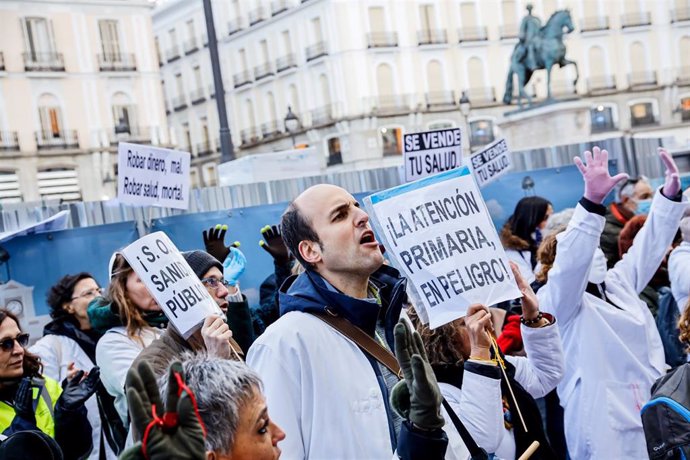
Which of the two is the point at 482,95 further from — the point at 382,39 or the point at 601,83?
the point at 601,83

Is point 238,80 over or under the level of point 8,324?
over

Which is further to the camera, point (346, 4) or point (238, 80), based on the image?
point (238, 80)

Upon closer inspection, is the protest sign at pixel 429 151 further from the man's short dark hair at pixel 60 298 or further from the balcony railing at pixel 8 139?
the balcony railing at pixel 8 139

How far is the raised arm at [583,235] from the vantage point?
4.13 metres

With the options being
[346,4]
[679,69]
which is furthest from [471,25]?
[679,69]

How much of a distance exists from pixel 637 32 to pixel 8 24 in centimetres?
3185

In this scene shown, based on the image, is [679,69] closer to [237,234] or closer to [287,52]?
[287,52]

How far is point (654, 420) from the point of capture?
2.80 meters

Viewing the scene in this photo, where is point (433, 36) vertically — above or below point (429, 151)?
above

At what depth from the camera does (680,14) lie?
173 feet

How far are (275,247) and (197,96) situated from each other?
2089 inches

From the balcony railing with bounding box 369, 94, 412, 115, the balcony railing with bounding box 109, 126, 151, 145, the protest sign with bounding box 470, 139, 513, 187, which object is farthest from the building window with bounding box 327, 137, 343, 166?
the protest sign with bounding box 470, 139, 513, 187

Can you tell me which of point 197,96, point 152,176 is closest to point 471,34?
point 197,96

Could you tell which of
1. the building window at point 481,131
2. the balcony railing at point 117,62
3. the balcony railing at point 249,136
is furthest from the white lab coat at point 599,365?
the balcony railing at point 249,136
